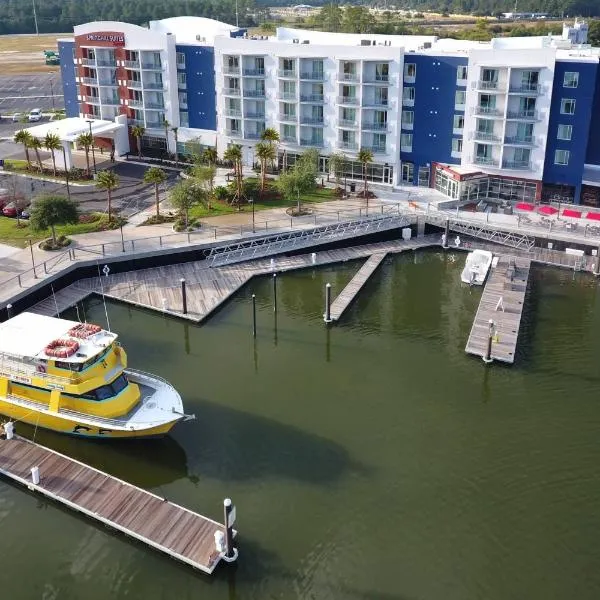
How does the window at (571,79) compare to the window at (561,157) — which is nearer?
the window at (571,79)

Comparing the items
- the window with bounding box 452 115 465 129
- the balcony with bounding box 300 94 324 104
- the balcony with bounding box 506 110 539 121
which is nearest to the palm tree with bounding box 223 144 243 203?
the balcony with bounding box 300 94 324 104

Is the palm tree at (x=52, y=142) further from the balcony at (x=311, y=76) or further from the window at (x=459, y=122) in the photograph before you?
the window at (x=459, y=122)

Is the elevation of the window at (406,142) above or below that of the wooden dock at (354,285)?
above

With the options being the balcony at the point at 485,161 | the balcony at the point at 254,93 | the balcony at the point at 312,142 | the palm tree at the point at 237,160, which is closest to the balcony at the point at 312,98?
the balcony at the point at 312,142

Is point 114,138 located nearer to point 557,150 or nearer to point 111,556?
point 557,150

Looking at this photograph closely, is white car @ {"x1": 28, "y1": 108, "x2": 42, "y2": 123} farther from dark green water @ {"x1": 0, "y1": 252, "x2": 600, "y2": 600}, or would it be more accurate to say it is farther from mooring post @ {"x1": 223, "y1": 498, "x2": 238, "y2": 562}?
mooring post @ {"x1": 223, "y1": 498, "x2": 238, "y2": 562}

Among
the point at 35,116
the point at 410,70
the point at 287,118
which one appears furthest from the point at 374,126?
the point at 35,116
